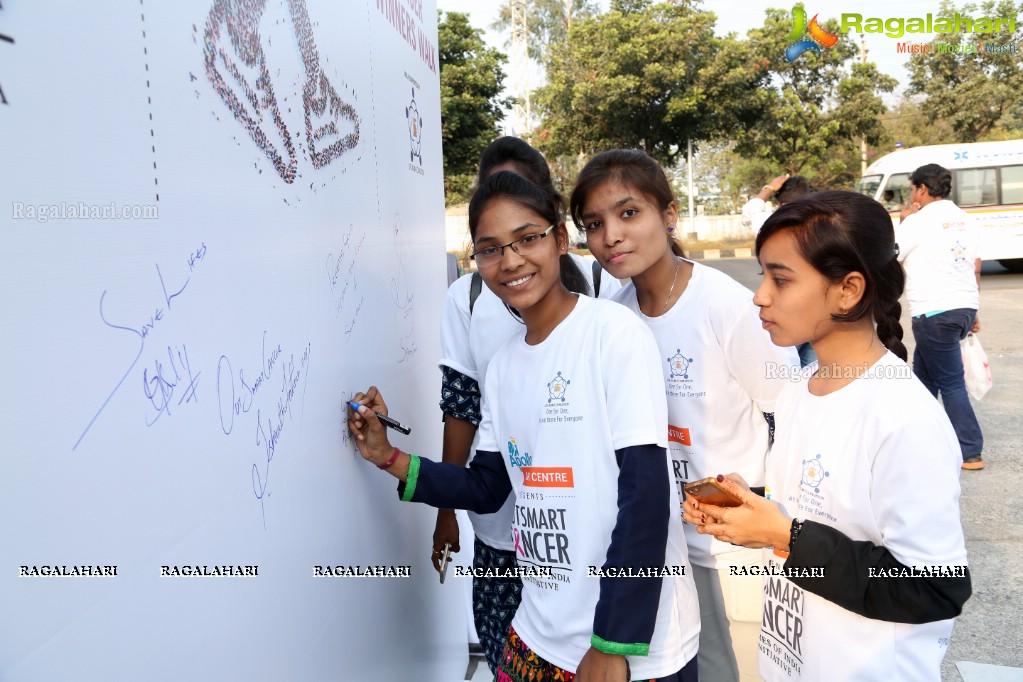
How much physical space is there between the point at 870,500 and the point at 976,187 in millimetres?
15896

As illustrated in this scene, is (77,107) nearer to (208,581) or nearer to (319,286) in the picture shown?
(208,581)

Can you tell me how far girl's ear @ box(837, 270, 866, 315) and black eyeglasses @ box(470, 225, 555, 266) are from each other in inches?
23.9

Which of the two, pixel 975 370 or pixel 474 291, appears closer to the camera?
pixel 474 291

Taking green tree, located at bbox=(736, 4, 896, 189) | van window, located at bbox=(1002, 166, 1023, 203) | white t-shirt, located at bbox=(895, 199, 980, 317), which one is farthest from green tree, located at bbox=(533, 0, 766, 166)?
white t-shirt, located at bbox=(895, 199, 980, 317)

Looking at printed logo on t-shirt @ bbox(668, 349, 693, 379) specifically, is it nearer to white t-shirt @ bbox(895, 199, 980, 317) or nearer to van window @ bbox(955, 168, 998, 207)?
white t-shirt @ bbox(895, 199, 980, 317)

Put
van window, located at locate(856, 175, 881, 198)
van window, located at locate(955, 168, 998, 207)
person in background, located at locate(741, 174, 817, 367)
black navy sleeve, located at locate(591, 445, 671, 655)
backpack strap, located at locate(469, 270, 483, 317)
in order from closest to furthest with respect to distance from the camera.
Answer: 1. black navy sleeve, located at locate(591, 445, 671, 655)
2. backpack strap, located at locate(469, 270, 483, 317)
3. person in background, located at locate(741, 174, 817, 367)
4. van window, located at locate(955, 168, 998, 207)
5. van window, located at locate(856, 175, 881, 198)

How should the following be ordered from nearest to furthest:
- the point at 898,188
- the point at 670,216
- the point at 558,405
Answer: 1. the point at 558,405
2. the point at 670,216
3. the point at 898,188

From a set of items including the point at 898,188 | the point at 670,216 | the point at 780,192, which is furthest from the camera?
the point at 898,188

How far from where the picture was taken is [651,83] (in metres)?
21.9

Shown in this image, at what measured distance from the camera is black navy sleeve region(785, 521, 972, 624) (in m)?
1.29

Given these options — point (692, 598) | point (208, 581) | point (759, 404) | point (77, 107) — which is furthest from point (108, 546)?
point (759, 404)

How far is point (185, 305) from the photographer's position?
1.06 m

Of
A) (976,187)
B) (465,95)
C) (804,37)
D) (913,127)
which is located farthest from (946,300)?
(913,127)

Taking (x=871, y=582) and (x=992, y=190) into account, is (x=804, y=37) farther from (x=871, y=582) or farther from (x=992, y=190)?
(x=871, y=582)
